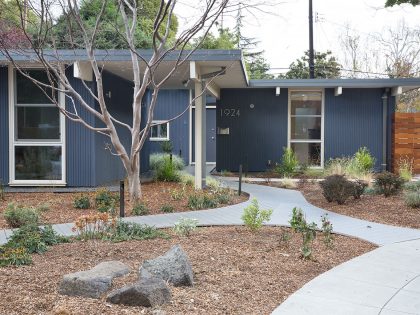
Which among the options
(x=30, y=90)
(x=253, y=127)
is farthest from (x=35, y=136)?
(x=253, y=127)

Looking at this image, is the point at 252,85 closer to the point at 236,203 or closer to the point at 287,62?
the point at 236,203

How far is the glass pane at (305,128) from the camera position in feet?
57.4

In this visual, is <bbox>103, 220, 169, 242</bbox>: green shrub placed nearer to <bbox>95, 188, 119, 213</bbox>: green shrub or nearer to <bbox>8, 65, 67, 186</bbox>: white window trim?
<bbox>95, 188, 119, 213</bbox>: green shrub

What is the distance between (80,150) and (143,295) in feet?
27.7

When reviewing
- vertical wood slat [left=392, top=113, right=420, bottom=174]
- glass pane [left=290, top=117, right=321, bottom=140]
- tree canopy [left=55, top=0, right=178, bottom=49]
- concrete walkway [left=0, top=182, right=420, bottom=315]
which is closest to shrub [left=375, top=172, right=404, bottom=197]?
concrete walkway [left=0, top=182, right=420, bottom=315]

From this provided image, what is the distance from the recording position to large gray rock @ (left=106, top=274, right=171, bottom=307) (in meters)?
3.97

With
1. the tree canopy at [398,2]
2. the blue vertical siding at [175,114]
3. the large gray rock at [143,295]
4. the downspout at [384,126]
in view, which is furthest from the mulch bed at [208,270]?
the blue vertical siding at [175,114]

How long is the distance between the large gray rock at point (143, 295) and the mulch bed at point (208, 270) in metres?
0.07

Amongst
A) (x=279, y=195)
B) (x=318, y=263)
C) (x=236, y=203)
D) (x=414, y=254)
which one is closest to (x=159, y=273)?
(x=318, y=263)

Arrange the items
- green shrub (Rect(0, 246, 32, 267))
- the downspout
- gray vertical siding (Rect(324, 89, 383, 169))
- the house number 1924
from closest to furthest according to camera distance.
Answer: green shrub (Rect(0, 246, 32, 267)) < the downspout < gray vertical siding (Rect(324, 89, 383, 169)) < the house number 1924

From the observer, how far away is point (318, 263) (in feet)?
19.0

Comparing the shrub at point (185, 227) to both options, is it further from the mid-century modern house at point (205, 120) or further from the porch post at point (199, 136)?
the porch post at point (199, 136)

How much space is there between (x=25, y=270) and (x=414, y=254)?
468 cm

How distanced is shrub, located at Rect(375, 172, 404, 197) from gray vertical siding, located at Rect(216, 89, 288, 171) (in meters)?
6.56
